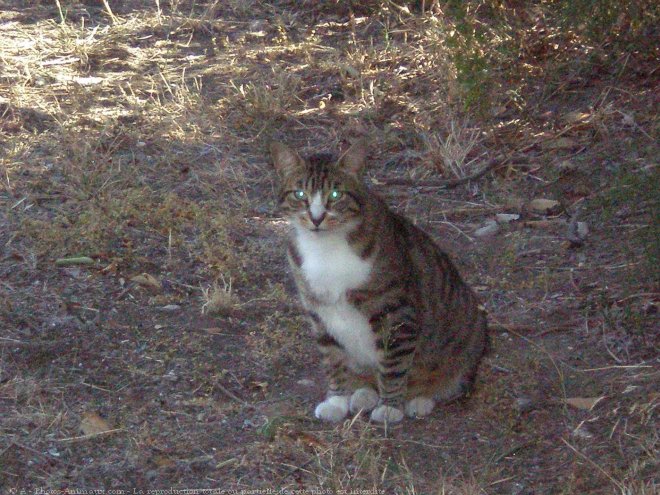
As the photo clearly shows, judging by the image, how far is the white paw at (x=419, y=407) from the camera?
4336mm

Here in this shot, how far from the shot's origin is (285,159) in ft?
14.3

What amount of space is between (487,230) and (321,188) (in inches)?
76.3

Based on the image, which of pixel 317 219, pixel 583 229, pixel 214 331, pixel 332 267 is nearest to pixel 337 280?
pixel 332 267

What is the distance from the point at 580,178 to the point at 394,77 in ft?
5.84

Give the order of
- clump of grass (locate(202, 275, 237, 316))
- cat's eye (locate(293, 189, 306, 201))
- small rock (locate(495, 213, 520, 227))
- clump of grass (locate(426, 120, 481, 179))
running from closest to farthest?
cat's eye (locate(293, 189, 306, 201)) → clump of grass (locate(202, 275, 237, 316)) → small rock (locate(495, 213, 520, 227)) → clump of grass (locate(426, 120, 481, 179))

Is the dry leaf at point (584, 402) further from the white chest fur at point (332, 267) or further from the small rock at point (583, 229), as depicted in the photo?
the small rock at point (583, 229)

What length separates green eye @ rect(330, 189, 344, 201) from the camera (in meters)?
4.18

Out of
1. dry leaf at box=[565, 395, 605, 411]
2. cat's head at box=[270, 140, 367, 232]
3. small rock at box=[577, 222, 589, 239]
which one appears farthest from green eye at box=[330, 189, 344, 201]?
small rock at box=[577, 222, 589, 239]

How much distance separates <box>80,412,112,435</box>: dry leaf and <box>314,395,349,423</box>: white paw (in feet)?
2.83

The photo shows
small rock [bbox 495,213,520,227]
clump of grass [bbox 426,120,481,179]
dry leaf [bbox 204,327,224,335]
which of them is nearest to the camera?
dry leaf [bbox 204,327,224,335]

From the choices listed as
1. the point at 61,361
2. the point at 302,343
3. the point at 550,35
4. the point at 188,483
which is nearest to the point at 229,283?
the point at 302,343

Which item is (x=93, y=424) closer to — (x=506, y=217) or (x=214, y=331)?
(x=214, y=331)

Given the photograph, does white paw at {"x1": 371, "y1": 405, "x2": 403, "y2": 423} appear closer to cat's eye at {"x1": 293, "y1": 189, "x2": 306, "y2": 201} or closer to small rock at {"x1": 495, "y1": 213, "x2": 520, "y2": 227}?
cat's eye at {"x1": 293, "y1": 189, "x2": 306, "y2": 201}

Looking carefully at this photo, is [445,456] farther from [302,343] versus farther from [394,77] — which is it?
[394,77]
